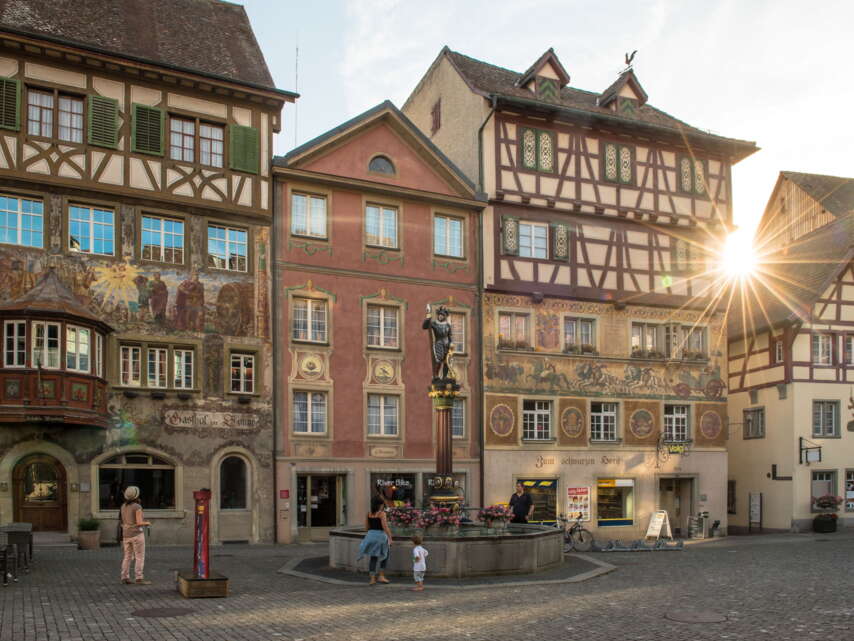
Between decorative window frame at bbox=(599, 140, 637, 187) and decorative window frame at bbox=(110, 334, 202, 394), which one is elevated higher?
decorative window frame at bbox=(599, 140, 637, 187)

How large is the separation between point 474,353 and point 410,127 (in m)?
7.47

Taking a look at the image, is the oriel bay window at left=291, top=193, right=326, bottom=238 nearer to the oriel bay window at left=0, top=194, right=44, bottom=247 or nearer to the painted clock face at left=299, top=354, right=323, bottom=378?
the painted clock face at left=299, top=354, right=323, bottom=378

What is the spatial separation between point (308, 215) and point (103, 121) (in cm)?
641

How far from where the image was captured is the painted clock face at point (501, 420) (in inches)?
1260

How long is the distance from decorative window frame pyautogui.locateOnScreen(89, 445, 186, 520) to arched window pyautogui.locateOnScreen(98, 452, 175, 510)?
0.08m

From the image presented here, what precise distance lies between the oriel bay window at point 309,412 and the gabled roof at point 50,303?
5962mm

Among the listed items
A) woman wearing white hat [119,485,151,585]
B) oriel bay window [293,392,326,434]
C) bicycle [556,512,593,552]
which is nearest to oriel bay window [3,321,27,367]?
oriel bay window [293,392,326,434]

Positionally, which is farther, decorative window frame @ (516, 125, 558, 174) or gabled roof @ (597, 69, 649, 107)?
gabled roof @ (597, 69, 649, 107)

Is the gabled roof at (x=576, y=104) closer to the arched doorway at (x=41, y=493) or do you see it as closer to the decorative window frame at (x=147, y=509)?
the decorative window frame at (x=147, y=509)

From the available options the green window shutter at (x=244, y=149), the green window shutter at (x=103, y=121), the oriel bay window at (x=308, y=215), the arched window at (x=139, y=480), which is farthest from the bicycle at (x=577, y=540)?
the green window shutter at (x=103, y=121)

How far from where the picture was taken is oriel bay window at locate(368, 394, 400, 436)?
30.2m

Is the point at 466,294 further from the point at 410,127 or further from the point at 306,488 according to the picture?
the point at 306,488

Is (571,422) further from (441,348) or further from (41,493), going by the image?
(41,493)

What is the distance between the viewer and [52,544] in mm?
24141
